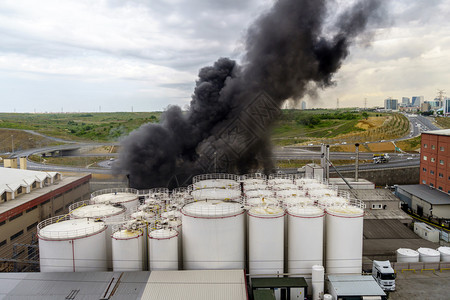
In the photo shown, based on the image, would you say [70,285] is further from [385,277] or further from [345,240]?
[385,277]

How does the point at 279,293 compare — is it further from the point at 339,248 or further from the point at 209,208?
the point at 209,208

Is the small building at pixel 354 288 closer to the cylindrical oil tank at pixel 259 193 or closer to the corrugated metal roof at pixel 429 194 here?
the cylindrical oil tank at pixel 259 193

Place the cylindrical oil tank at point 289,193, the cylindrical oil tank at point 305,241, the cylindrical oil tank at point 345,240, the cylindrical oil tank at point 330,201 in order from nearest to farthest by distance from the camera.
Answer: the cylindrical oil tank at point 305,241, the cylindrical oil tank at point 345,240, the cylindrical oil tank at point 330,201, the cylindrical oil tank at point 289,193

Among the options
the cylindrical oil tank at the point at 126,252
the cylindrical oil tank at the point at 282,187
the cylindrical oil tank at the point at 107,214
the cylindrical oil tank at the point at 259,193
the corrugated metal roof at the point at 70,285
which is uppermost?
the cylindrical oil tank at the point at 282,187

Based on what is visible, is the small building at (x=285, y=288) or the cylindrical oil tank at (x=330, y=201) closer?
the small building at (x=285, y=288)

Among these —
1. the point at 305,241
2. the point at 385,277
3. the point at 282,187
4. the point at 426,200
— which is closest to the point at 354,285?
the point at 385,277

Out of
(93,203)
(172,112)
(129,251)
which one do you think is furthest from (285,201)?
(172,112)

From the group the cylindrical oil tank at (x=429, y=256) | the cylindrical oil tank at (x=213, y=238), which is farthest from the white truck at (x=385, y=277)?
the cylindrical oil tank at (x=213, y=238)
